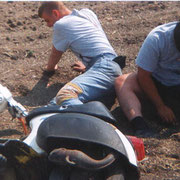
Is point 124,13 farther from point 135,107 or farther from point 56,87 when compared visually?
point 135,107

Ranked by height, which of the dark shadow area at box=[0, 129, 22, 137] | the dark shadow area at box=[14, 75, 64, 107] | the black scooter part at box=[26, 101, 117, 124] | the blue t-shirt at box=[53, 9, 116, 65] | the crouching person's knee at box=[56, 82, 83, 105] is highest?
the black scooter part at box=[26, 101, 117, 124]

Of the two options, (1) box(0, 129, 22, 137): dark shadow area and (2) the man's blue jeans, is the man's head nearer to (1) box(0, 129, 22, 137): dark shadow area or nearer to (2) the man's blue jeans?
(2) the man's blue jeans

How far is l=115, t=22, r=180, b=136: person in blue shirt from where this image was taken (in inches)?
87.8

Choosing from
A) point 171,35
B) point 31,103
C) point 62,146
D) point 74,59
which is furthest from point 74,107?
point 74,59

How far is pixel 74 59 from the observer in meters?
3.27

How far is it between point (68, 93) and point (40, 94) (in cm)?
51

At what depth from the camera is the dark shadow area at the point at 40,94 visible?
2653 mm

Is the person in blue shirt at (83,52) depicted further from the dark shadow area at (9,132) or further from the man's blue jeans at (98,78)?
the dark shadow area at (9,132)

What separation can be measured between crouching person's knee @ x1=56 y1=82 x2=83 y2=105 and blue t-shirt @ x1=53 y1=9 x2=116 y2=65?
41 centimetres

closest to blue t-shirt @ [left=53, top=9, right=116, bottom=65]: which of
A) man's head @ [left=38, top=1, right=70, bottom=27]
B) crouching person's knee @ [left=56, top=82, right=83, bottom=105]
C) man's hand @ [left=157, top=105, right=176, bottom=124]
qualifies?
man's head @ [left=38, top=1, right=70, bottom=27]

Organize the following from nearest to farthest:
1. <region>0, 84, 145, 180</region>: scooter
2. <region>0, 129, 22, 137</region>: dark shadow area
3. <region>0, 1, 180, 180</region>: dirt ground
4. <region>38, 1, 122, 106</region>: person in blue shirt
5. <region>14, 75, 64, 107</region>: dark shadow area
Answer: <region>0, 84, 145, 180</region>: scooter, <region>0, 1, 180, 180</region>: dirt ground, <region>0, 129, 22, 137</region>: dark shadow area, <region>38, 1, 122, 106</region>: person in blue shirt, <region>14, 75, 64, 107</region>: dark shadow area

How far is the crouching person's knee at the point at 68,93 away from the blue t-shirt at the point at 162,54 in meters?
0.39

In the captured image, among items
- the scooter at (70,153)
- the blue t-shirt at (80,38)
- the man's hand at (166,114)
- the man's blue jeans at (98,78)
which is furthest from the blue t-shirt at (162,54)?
the scooter at (70,153)

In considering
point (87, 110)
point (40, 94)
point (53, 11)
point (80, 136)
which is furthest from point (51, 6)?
point (80, 136)
